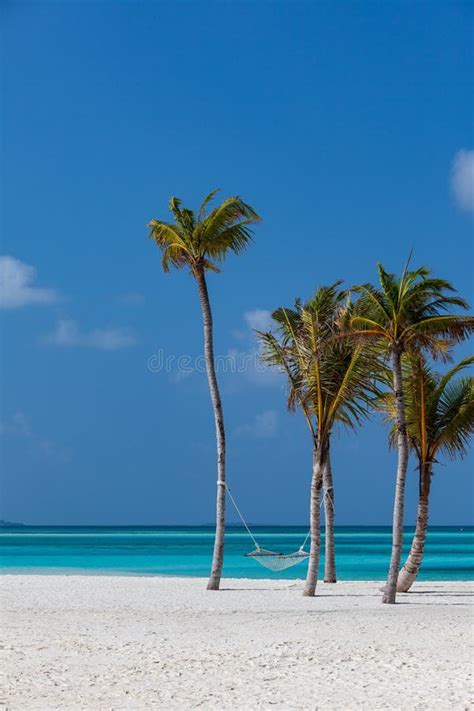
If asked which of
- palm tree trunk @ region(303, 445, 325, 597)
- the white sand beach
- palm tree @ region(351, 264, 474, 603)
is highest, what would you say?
palm tree @ region(351, 264, 474, 603)

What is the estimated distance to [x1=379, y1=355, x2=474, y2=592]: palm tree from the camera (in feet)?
59.8

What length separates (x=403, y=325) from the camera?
15.9 metres

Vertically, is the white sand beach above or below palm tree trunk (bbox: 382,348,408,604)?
below

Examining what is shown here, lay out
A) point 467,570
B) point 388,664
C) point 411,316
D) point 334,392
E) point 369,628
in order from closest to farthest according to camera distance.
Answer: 1. point 388,664
2. point 369,628
3. point 411,316
4. point 334,392
5. point 467,570

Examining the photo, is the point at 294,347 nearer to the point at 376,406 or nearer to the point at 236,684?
the point at 376,406

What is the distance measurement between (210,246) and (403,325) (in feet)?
14.5

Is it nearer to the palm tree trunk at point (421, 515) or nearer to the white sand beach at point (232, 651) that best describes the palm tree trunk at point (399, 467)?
the white sand beach at point (232, 651)

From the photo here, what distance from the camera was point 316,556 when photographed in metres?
17.6

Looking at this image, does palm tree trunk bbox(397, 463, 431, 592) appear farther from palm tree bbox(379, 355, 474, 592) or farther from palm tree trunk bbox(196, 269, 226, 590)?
palm tree trunk bbox(196, 269, 226, 590)

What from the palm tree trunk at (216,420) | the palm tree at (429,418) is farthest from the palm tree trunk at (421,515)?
the palm tree trunk at (216,420)

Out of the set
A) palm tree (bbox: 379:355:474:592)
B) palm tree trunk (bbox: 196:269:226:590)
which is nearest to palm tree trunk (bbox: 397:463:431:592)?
palm tree (bbox: 379:355:474:592)

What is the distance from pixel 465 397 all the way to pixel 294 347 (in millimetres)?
3469

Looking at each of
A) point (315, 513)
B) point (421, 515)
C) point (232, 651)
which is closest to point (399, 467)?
point (315, 513)

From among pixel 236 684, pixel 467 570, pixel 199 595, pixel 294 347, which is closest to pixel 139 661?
pixel 236 684
